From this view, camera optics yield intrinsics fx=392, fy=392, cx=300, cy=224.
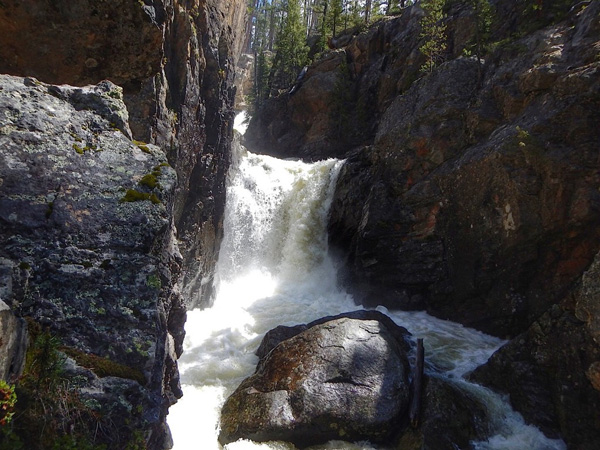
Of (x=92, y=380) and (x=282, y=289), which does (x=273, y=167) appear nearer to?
(x=282, y=289)

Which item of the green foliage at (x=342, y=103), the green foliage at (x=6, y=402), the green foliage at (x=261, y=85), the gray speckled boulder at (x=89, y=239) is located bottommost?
the green foliage at (x=6, y=402)

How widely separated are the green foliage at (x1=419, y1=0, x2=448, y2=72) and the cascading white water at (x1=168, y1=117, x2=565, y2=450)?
273 inches

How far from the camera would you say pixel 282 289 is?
18.5m

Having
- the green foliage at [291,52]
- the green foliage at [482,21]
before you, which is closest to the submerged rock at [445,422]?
the green foliage at [482,21]

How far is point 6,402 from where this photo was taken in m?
2.93

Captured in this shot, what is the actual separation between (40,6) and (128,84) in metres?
1.77

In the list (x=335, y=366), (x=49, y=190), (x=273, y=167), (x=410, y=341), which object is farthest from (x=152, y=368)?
(x=273, y=167)

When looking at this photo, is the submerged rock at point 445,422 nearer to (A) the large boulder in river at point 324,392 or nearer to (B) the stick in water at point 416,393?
(B) the stick in water at point 416,393

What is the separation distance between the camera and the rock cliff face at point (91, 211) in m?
3.72

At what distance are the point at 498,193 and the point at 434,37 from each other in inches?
467

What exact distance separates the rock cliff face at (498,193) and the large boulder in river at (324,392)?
10.2 ft

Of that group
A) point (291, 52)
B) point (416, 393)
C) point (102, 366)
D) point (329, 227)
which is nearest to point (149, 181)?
point (102, 366)

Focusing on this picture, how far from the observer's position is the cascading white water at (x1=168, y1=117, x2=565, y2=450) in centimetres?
811

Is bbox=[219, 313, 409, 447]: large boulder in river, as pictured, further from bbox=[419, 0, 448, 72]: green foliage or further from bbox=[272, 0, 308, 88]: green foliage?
bbox=[272, 0, 308, 88]: green foliage
